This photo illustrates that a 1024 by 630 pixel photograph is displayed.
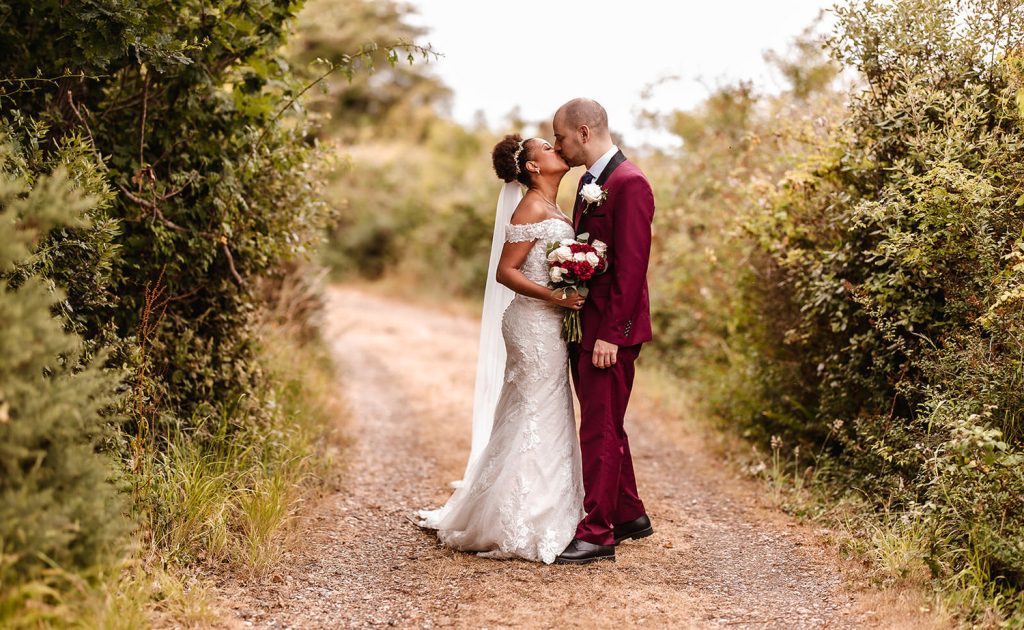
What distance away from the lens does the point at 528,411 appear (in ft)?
16.1

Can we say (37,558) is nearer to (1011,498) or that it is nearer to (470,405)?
(1011,498)

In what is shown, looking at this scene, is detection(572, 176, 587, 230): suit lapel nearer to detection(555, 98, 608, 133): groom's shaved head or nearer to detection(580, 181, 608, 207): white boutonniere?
detection(580, 181, 608, 207): white boutonniere

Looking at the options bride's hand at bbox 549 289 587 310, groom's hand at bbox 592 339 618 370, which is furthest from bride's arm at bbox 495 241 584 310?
groom's hand at bbox 592 339 618 370

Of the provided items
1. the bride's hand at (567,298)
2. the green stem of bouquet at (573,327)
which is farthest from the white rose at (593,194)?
the green stem of bouquet at (573,327)

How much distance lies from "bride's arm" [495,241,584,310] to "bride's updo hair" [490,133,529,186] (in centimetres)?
42

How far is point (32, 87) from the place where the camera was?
193 inches

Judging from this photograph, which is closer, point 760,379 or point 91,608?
point 91,608

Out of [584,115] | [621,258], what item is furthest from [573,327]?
[584,115]

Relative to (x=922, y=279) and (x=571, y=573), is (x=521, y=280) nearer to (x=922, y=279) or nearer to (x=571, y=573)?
(x=571, y=573)

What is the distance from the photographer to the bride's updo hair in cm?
496

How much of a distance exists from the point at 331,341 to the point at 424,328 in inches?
135

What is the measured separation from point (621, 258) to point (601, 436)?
3.23ft

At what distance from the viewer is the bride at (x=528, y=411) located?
477 centimetres

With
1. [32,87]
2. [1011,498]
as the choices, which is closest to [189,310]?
[32,87]
